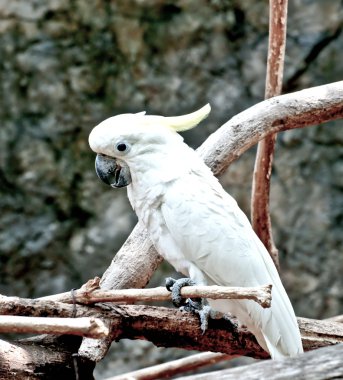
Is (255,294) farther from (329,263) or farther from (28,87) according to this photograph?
(28,87)

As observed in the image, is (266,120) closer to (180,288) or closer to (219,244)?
(219,244)

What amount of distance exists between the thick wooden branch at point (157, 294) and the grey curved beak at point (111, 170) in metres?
0.47

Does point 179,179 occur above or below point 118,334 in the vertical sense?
above

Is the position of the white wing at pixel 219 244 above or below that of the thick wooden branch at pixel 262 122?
below

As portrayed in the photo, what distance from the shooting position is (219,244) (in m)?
2.29

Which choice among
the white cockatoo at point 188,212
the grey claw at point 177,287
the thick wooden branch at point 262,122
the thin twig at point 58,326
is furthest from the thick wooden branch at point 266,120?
the thin twig at point 58,326

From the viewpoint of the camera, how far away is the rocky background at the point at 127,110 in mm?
4230

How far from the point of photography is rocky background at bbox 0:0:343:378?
4.23 meters

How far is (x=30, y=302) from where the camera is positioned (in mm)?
1993

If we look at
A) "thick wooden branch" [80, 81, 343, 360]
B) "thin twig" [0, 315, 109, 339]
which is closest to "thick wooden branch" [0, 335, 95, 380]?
"thin twig" [0, 315, 109, 339]

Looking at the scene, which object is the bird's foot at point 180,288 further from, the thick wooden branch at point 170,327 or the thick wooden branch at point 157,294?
the thick wooden branch at point 157,294

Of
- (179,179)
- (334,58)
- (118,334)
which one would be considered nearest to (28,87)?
(334,58)

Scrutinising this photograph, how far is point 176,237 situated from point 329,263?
214cm

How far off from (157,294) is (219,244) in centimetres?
48
